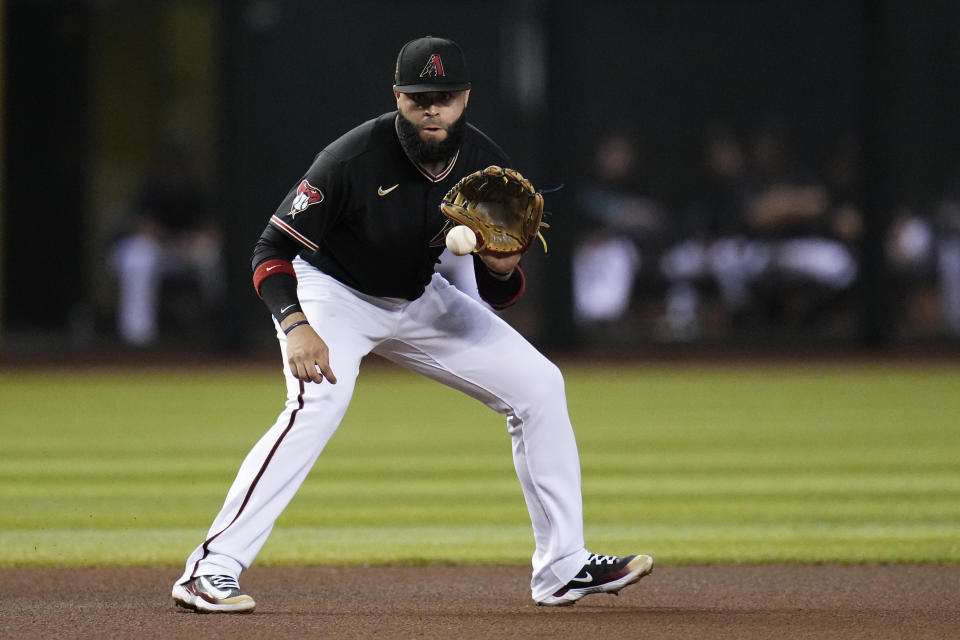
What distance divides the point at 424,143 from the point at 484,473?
→ 3.74 metres

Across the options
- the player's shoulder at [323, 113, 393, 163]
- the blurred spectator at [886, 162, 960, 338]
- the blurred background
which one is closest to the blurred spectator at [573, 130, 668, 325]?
the blurred background

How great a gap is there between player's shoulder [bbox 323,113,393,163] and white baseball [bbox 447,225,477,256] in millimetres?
410

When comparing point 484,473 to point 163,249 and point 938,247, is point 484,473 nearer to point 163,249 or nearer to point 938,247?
point 163,249

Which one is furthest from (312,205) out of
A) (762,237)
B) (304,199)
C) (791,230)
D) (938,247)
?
(938,247)

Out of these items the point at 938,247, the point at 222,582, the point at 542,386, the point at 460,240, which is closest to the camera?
the point at 460,240

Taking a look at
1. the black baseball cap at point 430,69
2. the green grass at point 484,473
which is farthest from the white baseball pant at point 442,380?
the green grass at point 484,473

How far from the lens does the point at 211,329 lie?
49.5 feet

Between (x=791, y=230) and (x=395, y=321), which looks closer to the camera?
(x=395, y=321)

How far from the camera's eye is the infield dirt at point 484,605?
159 inches

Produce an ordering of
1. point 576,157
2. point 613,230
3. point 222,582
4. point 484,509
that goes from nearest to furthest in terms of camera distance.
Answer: point 222,582
point 484,509
point 576,157
point 613,230

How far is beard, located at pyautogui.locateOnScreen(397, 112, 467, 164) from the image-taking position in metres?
4.18

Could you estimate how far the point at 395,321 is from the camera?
4348mm

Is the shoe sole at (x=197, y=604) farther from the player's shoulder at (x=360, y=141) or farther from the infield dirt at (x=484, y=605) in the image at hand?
the player's shoulder at (x=360, y=141)

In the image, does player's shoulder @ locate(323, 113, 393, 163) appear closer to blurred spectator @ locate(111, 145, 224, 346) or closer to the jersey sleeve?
the jersey sleeve
